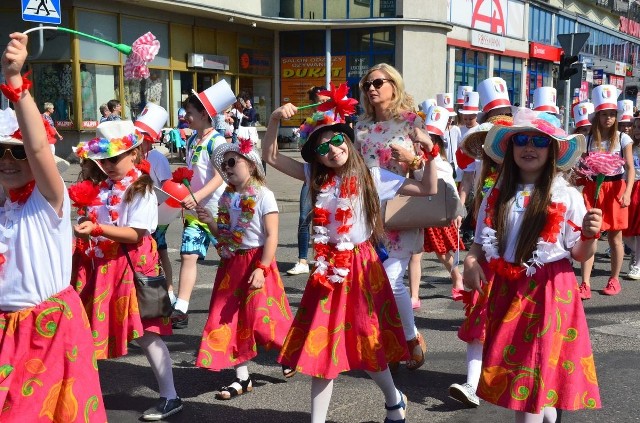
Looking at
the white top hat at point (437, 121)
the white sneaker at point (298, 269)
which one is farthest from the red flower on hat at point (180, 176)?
the white sneaker at point (298, 269)

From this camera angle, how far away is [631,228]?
8.43 meters

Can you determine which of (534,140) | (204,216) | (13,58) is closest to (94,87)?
(204,216)

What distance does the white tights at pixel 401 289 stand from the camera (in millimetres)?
4883

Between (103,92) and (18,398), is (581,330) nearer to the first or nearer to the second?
(18,398)

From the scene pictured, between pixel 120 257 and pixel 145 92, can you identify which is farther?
pixel 145 92

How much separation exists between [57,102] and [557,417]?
20047 millimetres

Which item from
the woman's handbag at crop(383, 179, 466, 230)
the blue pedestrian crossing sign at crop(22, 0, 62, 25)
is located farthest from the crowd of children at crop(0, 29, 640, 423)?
the blue pedestrian crossing sign at crop(22, 0, 62, 25)

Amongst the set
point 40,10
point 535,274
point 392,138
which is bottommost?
point 535,274

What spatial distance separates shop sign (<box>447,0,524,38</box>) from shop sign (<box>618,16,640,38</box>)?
79.0 feet

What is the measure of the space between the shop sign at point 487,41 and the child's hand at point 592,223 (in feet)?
99.1

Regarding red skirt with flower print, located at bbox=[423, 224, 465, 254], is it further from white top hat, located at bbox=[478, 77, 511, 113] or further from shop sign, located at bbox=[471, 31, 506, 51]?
shop sign, located at bbox=[471, 31, 506, 51]

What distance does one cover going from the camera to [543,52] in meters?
38.8

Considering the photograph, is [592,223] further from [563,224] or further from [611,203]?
[611,203]

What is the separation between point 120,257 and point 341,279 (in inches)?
50.9
